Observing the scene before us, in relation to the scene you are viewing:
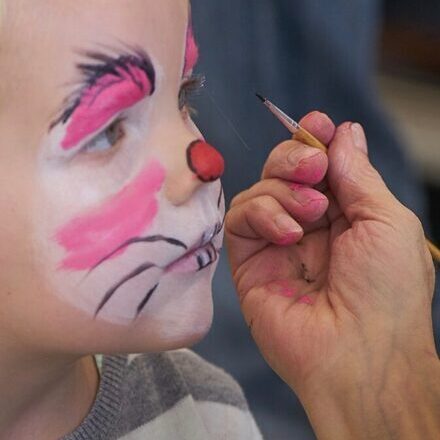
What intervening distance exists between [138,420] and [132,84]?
1.33 feet

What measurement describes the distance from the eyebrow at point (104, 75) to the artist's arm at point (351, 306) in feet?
0.97

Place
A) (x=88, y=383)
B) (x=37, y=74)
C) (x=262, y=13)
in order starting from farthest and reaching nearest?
(x=262, y=13), (x=88, y=383), (x=37, y=74)

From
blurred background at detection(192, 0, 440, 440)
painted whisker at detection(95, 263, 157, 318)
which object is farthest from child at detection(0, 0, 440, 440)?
blurred background at detection(192, 0, 440, 440)

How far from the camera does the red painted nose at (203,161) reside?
2.35 ft

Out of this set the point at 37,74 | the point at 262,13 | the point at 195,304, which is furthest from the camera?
the point at 262,13

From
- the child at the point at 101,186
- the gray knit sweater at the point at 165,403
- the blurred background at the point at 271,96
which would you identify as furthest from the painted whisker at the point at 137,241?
the blurred background at the point at 271,96

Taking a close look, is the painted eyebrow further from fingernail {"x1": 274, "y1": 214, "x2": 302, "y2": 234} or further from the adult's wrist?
the adult's wrist

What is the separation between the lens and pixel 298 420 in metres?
1.46

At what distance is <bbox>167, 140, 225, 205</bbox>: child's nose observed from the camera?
706 millimetres

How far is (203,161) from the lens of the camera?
72cm

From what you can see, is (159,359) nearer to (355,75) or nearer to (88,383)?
(88,383)

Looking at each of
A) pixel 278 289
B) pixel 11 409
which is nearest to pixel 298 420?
pixel 278 289

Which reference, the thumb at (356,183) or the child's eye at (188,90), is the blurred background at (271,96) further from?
the child's eye at (188,90)

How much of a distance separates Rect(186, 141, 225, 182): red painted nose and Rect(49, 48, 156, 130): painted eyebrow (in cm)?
7
